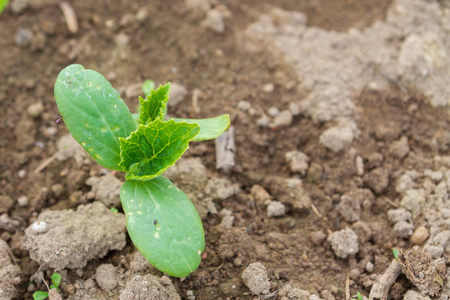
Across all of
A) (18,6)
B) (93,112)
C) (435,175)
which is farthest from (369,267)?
(18,6)

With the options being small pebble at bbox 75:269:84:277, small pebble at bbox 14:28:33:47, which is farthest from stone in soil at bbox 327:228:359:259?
small pebble at bbox 14:28:33:47

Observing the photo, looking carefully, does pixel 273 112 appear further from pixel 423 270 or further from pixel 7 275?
pixel 7 275

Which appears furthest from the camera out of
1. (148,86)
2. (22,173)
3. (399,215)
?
(148,86)

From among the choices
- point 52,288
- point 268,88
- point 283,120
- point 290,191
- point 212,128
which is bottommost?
point 52,288

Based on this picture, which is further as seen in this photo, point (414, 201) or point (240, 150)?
point (240, 150)

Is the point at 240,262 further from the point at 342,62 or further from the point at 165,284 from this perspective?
the point at 342,62

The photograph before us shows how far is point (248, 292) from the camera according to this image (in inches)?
93.4

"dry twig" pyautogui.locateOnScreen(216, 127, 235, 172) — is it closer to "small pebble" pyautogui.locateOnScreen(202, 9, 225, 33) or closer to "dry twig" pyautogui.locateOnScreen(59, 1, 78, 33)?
"small pebble" pyautogui.locateOnScreen(202, 9, 225, 33)

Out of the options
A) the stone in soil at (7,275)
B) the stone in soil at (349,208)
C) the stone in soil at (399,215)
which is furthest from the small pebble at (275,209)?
the stone in soil at (7,275)

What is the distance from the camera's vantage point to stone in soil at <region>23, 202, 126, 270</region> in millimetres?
2359

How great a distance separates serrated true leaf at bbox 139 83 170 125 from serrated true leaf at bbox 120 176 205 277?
413 mm

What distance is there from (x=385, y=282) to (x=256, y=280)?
0.78m

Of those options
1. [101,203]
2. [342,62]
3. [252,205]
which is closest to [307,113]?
[342,62]

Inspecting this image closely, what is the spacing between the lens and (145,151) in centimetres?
232
